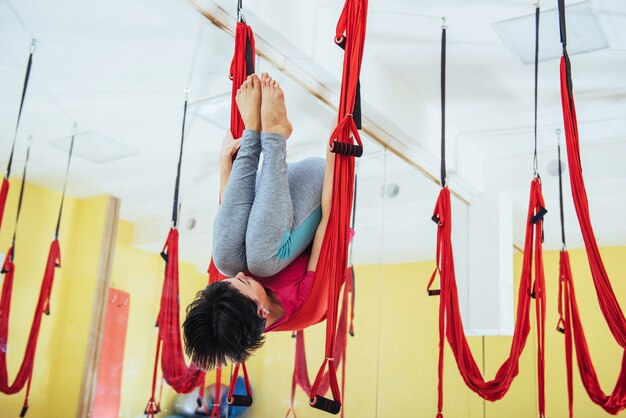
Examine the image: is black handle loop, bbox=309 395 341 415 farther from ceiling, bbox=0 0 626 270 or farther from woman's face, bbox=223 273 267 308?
ceiling, bbox=0 0 626 270

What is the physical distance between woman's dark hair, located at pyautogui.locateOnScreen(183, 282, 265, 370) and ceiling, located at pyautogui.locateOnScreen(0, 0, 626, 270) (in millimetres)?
944

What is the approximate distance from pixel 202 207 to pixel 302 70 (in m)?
0.87

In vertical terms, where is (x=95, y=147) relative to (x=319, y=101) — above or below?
below

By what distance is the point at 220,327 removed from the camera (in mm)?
1426

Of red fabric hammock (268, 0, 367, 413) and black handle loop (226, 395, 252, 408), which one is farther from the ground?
red fabric hammock (268, 0, 367, 413)

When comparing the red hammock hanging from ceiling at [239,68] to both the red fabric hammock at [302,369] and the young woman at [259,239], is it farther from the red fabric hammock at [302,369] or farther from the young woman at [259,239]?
the red fabric hammock at [302,369]

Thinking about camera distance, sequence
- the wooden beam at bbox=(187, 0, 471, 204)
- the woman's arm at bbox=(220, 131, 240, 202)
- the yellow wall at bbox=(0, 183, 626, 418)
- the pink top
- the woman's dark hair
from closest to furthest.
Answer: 1. the woman's dark hair
2. the pink top
3. the woman's arm at bbox=(220, 131, 240, 202)
4. the yellow wall at bbox=(0, 183, 626, 418)
5. the wooden beam at bbox=(187, 0, 471, 204)

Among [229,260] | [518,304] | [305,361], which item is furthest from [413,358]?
[229,260]

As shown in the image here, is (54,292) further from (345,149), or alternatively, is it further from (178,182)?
(345,149)

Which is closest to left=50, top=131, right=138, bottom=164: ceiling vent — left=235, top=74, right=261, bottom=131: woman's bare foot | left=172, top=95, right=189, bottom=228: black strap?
left=172, top=95, right=189, bottom=228: black strap

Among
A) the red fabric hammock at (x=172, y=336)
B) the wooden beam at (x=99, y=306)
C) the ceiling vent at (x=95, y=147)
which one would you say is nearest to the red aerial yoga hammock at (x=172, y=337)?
the red fabric hammock at (x=172, y=336)

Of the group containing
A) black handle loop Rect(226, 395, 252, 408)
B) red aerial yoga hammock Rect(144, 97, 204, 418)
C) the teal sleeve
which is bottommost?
black handle loop Rect(226, 395, 252, 408)

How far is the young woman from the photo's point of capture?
1.45 m

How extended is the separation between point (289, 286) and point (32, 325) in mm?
935
